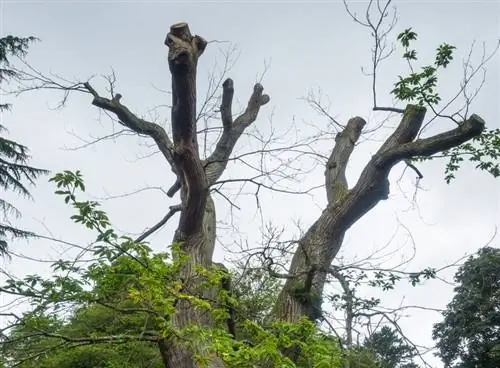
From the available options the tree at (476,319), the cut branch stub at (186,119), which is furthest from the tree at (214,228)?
the tree at (476,319)

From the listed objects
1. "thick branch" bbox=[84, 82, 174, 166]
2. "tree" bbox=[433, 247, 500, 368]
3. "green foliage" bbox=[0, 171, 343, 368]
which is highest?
"tree" bbox=[433, 247, 500, 368]

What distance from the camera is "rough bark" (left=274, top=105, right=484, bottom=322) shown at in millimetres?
3594

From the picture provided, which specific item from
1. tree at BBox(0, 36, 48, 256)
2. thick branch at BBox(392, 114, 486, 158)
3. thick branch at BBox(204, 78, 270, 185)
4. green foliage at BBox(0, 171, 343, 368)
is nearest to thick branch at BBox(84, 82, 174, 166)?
thick branch at BBox(204, 78, 270, 185)

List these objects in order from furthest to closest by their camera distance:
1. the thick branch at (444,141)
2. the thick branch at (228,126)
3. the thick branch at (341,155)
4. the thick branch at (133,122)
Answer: the thick branch at (341,155)
the thick branch at (228,126)
the thick branch at (133,122)
the thick branch at (444,141)

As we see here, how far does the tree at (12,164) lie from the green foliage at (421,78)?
30.5 feet

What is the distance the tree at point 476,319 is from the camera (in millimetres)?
16438

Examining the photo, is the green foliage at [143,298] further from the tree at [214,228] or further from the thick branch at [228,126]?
the thick branch at [228,126]

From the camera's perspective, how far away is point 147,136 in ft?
14.4

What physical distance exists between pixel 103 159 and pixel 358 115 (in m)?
2.80

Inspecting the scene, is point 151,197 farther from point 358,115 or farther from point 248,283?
point 358,115

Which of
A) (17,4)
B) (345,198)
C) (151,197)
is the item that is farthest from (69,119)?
(17,4)

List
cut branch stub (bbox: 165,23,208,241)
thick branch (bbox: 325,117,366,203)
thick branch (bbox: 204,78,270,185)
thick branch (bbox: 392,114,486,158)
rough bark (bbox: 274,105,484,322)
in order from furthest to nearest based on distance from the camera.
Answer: thick branch (bbox: 325,117,366,203), thick branch (bbox: 204,78,270,185), rough bark (bbox: 274,105,484,322), thick branch (bbox: 392,114,486,158), cut branch stub (bbox: 165,23,208,241)

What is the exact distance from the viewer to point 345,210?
3912mm

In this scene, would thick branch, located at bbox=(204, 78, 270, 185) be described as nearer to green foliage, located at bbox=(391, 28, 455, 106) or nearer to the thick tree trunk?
the thick tree trunk
